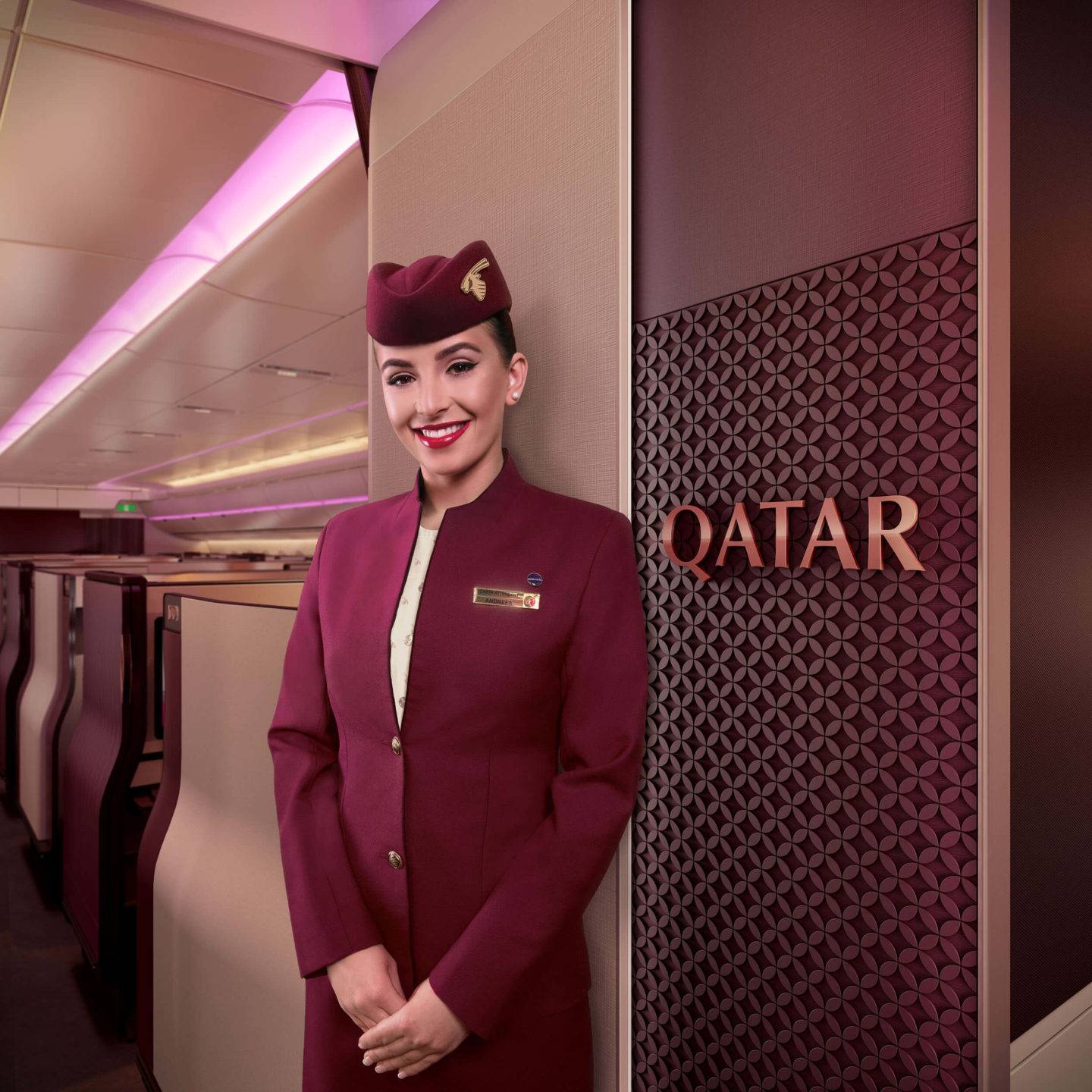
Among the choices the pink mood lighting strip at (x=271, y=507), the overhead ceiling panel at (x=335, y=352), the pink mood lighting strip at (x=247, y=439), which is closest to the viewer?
the overhead ceiling panel at (x=335, y=352)

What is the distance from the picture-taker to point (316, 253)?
3.26m

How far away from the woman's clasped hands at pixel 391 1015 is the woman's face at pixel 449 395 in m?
0.71

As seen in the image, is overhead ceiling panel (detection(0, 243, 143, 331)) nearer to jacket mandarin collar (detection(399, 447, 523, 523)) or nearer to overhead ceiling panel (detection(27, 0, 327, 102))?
overhead ceiling panel (detection(27, 0, 327, 102))

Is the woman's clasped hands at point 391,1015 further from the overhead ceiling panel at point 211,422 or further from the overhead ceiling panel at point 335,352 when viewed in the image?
the overhead ceiling panel at point 211,422

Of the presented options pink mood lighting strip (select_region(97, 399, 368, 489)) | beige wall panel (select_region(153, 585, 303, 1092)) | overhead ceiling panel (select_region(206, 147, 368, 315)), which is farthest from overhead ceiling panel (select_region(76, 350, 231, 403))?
beige wall panel (select_region(153, 585, 303, 1092))

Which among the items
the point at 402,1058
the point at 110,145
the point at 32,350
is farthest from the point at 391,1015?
the point at 32,350

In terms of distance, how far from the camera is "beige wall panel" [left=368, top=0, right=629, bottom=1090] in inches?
46.6

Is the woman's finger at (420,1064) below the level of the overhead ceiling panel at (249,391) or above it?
below

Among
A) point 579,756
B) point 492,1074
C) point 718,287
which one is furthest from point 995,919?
point 718,287

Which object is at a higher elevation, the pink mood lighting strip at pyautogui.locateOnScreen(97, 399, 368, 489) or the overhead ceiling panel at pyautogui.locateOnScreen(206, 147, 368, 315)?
the pink mood lighting strip at pyautogui.locateOnScreen(97, 399, 368, 489)

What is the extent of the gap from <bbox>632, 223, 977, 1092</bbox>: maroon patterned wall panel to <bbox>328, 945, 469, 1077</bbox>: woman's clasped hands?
0.36 meters

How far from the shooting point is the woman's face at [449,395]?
1.10 metres

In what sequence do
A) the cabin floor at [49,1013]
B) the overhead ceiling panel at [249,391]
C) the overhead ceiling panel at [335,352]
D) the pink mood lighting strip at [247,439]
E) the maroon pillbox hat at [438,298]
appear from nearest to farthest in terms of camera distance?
the maroon pillbox hat at [438,298] → the cabin floor at [49,1013] → the overhead ceiling panel at [335,352] → the overhead ceiling panel at [249,391] → the pink mood lighting strip at [247,439]

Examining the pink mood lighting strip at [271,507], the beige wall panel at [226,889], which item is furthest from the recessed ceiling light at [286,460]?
the beige wall panel at [226,889]
